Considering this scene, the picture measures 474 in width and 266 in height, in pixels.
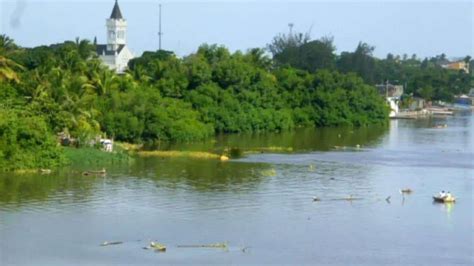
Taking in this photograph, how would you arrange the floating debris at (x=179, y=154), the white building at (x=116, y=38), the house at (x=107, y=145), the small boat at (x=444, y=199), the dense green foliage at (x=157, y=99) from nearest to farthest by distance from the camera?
1. the small boat at (x=444, y=199)
2. the dense green foliage at (x=157, y=99)
3. the house at (x=107, y=145)
4. the floating debris at (x=179, y=154)
5. the white building at (x=116, y=38)

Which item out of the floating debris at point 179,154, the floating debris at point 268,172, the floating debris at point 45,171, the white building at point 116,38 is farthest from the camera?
the white building at point 116,38

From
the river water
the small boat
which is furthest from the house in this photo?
the small boat

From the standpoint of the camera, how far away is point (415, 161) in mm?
29109

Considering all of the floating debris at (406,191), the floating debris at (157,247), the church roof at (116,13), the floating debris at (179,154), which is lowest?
the floating debris at (157,247)

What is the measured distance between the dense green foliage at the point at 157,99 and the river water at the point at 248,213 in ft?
5.82

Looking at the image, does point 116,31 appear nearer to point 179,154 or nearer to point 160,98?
point 160,98

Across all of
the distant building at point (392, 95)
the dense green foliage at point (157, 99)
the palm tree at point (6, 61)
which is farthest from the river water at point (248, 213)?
the distant building at point (392, 95)

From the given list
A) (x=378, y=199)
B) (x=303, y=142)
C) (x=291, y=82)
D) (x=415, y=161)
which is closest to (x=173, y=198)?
(x=378, y=199)

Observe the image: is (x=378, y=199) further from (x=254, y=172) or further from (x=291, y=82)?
(x=291, y=82)

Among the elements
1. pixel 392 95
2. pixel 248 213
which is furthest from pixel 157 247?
pixel 392 95

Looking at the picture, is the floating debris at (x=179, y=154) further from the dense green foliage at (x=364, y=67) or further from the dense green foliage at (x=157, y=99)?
the dense green foliage at (x=364, y=67)

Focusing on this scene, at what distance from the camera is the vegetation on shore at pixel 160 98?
24969 mm

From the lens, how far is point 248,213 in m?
19.3

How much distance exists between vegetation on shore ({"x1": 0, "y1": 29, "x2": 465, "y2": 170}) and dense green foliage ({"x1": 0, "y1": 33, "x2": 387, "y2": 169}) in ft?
0.11
